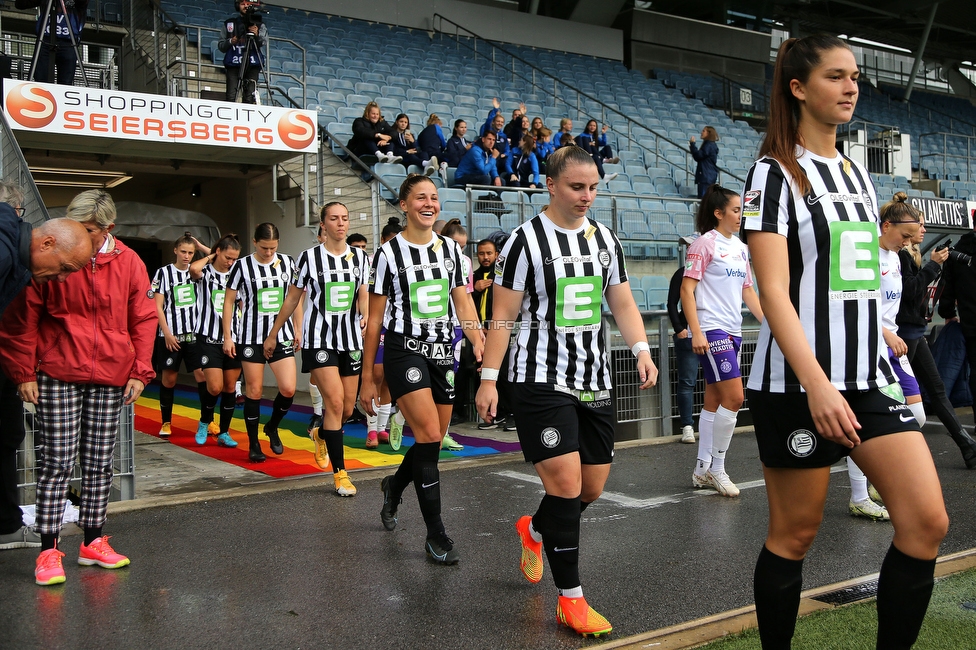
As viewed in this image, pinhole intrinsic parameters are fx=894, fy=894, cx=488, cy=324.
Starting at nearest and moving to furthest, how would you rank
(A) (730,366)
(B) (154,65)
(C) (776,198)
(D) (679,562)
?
(C) (776,198)
(D) (679,562)
(A) (730,366)
(B) (154,65)

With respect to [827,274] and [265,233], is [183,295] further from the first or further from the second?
[827,274]

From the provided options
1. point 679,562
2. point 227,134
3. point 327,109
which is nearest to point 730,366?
point 679,562

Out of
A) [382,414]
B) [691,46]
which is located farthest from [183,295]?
[691,46]

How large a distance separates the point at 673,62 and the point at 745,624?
24946 mm

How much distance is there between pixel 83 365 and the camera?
4.56 metres

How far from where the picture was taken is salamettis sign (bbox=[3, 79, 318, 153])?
10.5 metres

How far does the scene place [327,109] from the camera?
16094 millimetres

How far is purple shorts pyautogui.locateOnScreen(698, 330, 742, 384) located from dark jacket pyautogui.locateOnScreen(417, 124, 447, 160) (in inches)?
339

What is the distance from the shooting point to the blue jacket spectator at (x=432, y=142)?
46.5 feet

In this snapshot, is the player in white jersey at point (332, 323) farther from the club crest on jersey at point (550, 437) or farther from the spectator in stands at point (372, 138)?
the spectator in stands at point (372, 138)

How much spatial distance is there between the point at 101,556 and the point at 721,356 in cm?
415

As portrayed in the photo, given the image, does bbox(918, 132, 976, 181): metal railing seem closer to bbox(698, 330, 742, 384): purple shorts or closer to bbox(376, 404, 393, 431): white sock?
bbox(376, 404, 393, 431): white sock

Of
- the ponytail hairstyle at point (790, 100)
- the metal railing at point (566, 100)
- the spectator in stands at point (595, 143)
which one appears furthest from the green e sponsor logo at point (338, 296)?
the metal railing at point (566, 100)

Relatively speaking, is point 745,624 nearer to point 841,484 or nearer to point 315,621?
point 315,621
